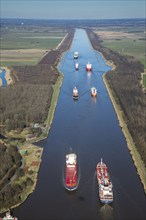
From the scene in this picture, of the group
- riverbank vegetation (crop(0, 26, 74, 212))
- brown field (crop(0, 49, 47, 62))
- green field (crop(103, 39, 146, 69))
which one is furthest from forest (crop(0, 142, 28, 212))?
brown field (crop(0, 49, 47, 62))

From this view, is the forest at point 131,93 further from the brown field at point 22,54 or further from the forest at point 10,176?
the brown field at point 22,54

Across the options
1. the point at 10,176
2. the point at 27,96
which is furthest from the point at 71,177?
the point at 27,96

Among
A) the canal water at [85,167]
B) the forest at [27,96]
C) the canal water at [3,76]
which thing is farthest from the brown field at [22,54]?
the canal water at [85,167]

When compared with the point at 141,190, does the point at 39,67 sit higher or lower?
higher

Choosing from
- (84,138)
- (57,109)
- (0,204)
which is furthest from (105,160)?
(57,109)

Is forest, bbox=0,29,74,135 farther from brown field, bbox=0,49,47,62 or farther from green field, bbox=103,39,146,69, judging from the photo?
green field, bbox=103,39,146,69

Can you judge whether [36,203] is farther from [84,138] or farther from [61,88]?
[61,88]
